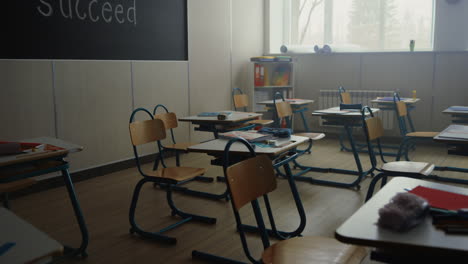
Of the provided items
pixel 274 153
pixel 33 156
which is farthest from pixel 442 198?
pixel 33 156

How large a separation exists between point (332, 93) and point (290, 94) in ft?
2.22

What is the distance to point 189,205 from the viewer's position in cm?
364

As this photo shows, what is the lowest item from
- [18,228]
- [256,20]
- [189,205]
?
[189,205]

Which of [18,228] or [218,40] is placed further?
[218,40]

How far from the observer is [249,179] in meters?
1.77

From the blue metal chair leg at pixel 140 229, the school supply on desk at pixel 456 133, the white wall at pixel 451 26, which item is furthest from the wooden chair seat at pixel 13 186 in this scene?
the white wall at pixel 451 26

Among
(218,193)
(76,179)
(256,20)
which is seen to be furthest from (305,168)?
(256,20)

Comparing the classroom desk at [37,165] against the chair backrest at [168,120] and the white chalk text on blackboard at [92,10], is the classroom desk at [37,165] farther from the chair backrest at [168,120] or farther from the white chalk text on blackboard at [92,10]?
the white chalk text on blackboard at [92,10]

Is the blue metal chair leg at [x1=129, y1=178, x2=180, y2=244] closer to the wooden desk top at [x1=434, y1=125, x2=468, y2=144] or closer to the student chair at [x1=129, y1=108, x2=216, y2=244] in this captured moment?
the student chair at [x1=129, y1=108, x2=216, y2=244]

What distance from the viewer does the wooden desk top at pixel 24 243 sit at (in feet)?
3.32

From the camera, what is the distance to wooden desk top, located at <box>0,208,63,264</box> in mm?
1013

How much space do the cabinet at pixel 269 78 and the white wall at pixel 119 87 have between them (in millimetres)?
267

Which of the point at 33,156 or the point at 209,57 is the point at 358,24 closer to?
the point at 209,57

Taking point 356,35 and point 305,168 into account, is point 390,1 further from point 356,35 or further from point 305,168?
point 305,168
